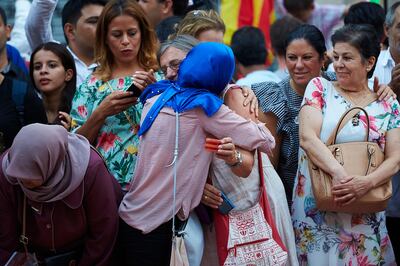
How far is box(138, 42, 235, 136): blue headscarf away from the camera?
14.0ft

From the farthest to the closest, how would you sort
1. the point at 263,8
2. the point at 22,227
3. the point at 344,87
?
the point at 263,8 → the point at 344,87 → the point at 22,227

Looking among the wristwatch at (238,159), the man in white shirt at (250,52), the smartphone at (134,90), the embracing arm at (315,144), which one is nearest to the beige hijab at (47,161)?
the smartphone at (134,90)

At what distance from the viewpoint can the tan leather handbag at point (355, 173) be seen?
15.4 feet

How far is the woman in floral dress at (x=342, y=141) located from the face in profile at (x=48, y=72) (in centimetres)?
170

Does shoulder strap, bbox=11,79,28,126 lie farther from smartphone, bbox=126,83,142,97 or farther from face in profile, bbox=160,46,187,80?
face in profile, bbox=160,46,187,80

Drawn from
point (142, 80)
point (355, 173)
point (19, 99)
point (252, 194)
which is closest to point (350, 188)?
point (355, 173)

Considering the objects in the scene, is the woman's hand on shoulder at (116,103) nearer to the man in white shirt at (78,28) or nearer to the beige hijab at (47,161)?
the beige hijab at (47,161)

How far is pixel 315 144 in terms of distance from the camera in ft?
15.6

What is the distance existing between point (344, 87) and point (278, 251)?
113 centimetres

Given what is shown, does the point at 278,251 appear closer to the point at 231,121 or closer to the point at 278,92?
the point at 231,121

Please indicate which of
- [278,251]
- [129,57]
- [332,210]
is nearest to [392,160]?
[332,210]

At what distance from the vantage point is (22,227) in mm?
4621

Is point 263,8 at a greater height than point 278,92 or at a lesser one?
greater

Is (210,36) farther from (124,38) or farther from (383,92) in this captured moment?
(383,92)
